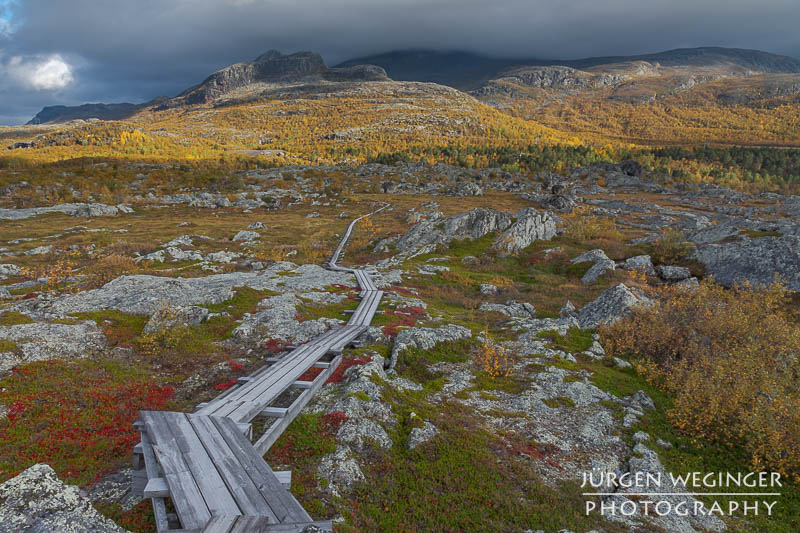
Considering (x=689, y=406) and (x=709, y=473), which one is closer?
(x=709, y=473)

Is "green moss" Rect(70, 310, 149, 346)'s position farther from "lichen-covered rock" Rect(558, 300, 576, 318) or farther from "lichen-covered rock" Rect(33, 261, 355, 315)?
"lichen-covered rock" Rect(558, 300, 576, 318)

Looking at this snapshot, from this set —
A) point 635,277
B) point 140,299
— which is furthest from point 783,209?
point 140,299

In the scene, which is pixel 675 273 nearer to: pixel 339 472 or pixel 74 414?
pixel 339 472

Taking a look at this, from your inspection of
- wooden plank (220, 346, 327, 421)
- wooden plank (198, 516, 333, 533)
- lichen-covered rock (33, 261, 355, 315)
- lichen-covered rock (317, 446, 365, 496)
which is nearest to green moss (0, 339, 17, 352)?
lichen-covered rock (33, 261, 355, 315)

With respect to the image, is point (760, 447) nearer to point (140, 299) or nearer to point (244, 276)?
point (140, 299)

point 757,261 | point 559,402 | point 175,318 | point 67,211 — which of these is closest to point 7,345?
point 175,318

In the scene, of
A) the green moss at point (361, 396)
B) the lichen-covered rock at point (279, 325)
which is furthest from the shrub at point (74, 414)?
the green moss at point (361, 396)
